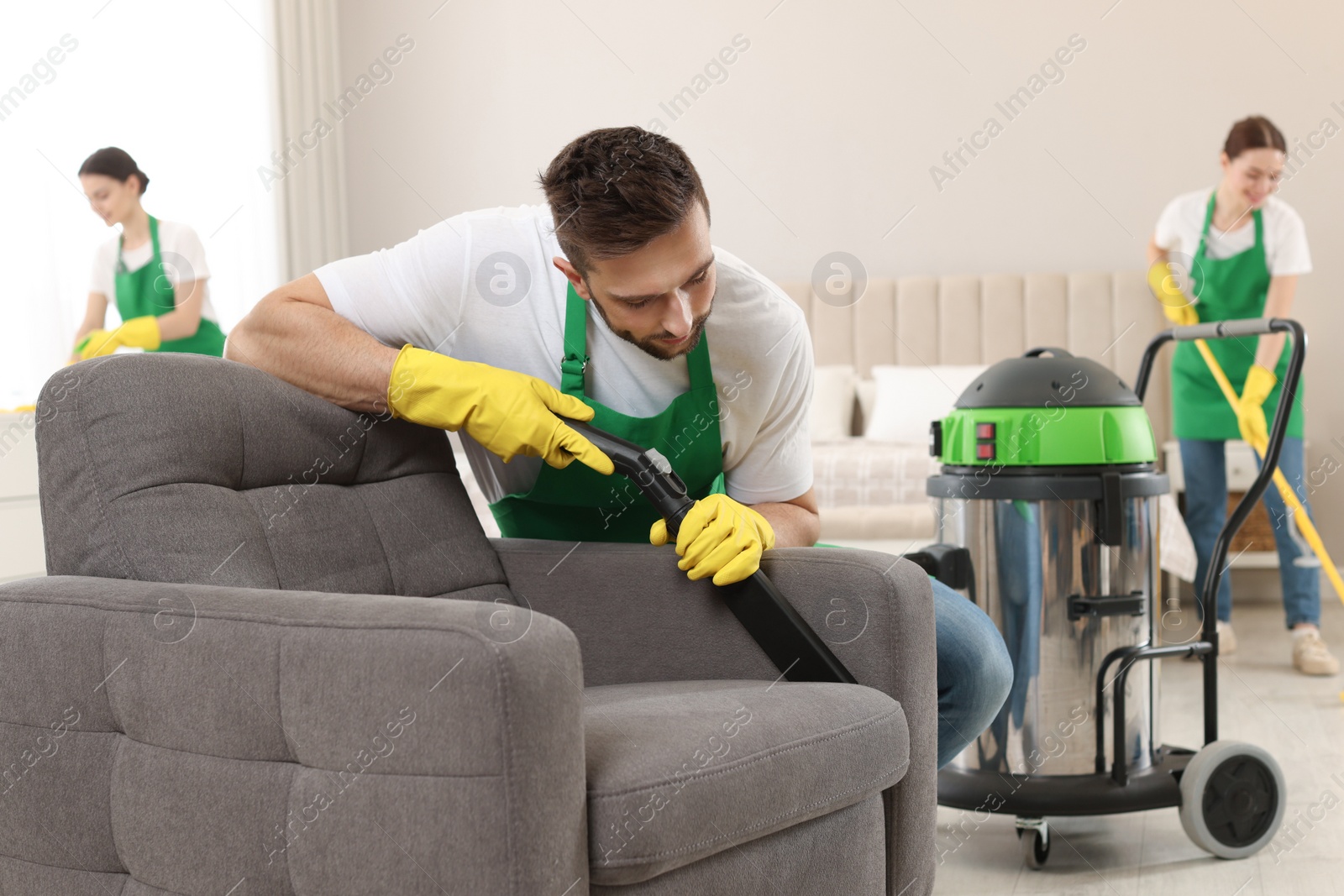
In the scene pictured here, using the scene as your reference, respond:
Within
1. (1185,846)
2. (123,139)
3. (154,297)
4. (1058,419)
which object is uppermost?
(123,139)

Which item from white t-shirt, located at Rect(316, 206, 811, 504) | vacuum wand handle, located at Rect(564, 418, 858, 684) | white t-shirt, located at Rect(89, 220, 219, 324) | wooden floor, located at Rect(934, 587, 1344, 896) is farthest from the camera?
white t-shirt, located at Rect(89, 220, 219, 324)

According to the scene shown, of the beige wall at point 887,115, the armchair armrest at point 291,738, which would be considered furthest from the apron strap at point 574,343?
the beige wall at point 887,115

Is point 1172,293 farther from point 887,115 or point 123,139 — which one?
point 123,139

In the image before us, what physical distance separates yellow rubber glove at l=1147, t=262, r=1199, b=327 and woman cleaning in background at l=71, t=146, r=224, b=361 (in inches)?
109

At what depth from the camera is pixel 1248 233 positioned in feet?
11.3

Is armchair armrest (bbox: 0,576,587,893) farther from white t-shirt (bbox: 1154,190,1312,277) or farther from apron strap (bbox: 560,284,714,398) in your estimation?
white t-shirt (bbox: 1154,190,1312,277)

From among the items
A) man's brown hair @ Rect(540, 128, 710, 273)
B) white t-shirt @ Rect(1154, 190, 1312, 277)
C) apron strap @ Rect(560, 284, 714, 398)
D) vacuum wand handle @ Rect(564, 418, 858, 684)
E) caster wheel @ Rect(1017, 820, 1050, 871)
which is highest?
white t-shirt @ Rect(1154, 190, 1312, 277)

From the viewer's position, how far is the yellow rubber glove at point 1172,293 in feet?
11.2

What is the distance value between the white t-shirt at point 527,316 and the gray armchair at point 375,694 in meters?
0.18

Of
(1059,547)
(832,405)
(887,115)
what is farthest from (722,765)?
(887,115)

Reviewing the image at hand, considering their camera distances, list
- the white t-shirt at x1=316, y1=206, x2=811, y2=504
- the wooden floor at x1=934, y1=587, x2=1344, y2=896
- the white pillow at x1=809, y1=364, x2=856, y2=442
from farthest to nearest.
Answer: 1. the white pillow at x1=809, y1=364, x2=856, y2=442
2. the wooden floor at x1=934, y1=587, x2=1344, y2=896
3. the white t-shirt at x1=316, y1=206, x2=811, y2=504

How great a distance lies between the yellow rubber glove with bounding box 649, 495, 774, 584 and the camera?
1369 millimetres

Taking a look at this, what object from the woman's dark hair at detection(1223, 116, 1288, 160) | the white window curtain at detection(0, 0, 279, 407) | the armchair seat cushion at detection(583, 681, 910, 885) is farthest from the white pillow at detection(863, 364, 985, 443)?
the armchair seat cushion at detection(583, 681, 910, 885)

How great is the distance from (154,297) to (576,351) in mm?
2371
